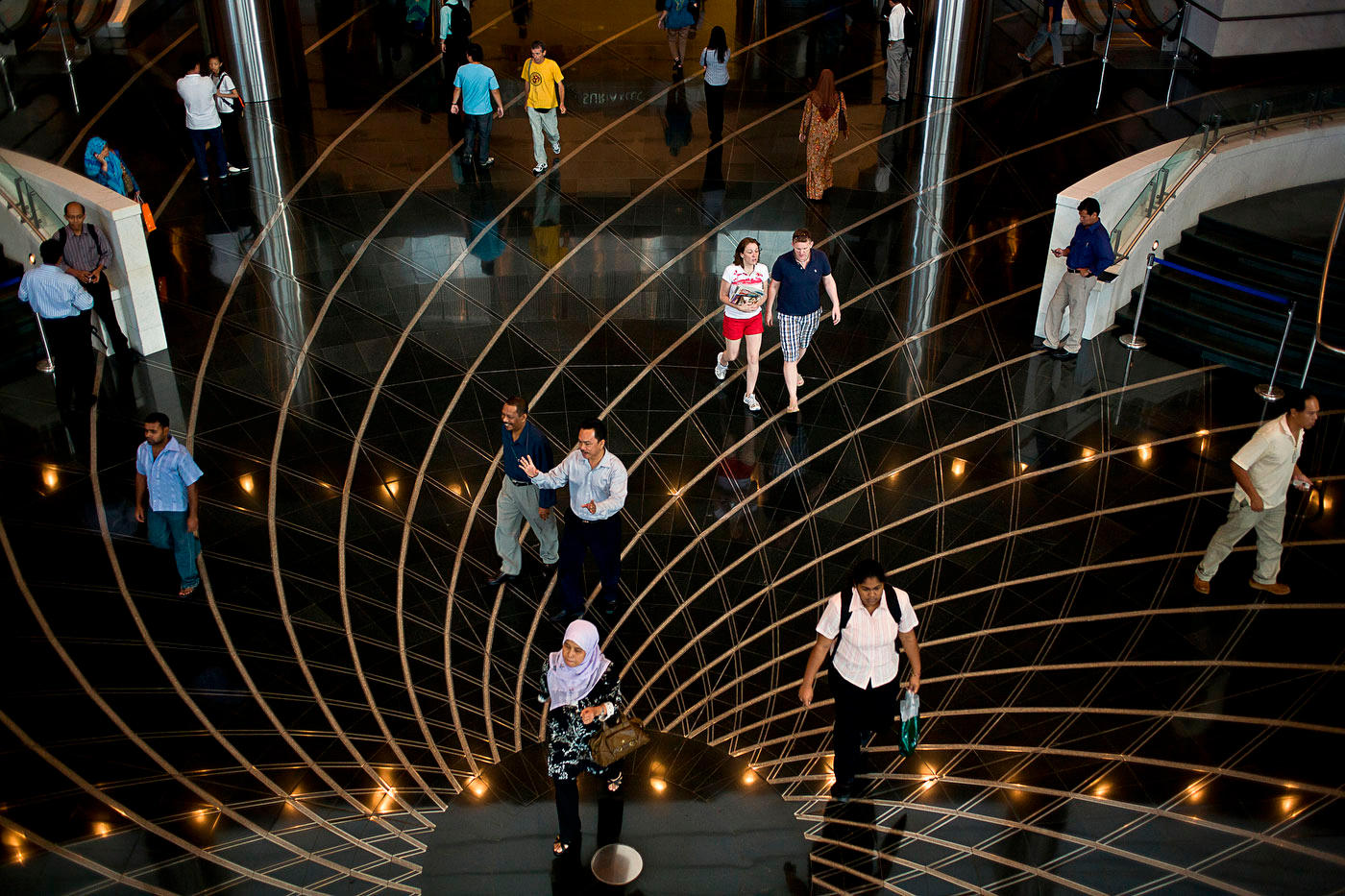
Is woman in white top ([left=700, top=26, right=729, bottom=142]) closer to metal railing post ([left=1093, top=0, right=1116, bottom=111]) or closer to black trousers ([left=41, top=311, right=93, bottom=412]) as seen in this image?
metal railing post ([left=1093, top=0, right=1116, bottom=111])

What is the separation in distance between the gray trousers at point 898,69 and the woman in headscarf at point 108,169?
855 centimetres

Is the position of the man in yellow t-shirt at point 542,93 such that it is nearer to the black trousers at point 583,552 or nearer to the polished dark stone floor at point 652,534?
the polished dark stone floor at point 652,534

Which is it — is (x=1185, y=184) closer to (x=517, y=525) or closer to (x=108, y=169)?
(x=517, y=525)

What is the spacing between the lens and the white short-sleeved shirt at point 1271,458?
7.05 m

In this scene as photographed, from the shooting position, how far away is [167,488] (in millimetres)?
7133

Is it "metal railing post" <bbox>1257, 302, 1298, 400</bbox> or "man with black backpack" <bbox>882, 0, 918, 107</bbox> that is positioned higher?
"man with black backpack" <bbox>882, 0, 918, 107</bbox>

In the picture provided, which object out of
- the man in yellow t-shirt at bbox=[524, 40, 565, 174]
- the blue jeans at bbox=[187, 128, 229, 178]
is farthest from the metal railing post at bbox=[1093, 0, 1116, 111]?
the blue jeans at bbox=[187, 128, 229, 178]

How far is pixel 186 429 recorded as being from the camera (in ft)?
30.0

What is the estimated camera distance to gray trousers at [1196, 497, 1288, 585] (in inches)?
289

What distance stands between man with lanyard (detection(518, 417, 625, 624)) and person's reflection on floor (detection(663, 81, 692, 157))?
7328 millimetres

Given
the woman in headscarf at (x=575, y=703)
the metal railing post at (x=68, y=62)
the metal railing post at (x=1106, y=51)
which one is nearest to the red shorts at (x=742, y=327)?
the woman in headscarf at (x=575, y=703)

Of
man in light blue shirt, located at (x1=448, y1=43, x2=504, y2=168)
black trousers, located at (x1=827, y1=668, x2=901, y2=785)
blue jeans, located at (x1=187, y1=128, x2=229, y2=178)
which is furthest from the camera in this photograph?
man in light blue shirt, located at (x1=448, y1=43, x2=504, y2=168)

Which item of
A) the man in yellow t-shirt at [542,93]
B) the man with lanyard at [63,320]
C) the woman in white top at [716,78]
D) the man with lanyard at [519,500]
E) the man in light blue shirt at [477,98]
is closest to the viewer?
the man with lanyard at [519,500]

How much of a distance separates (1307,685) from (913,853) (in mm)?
2679
